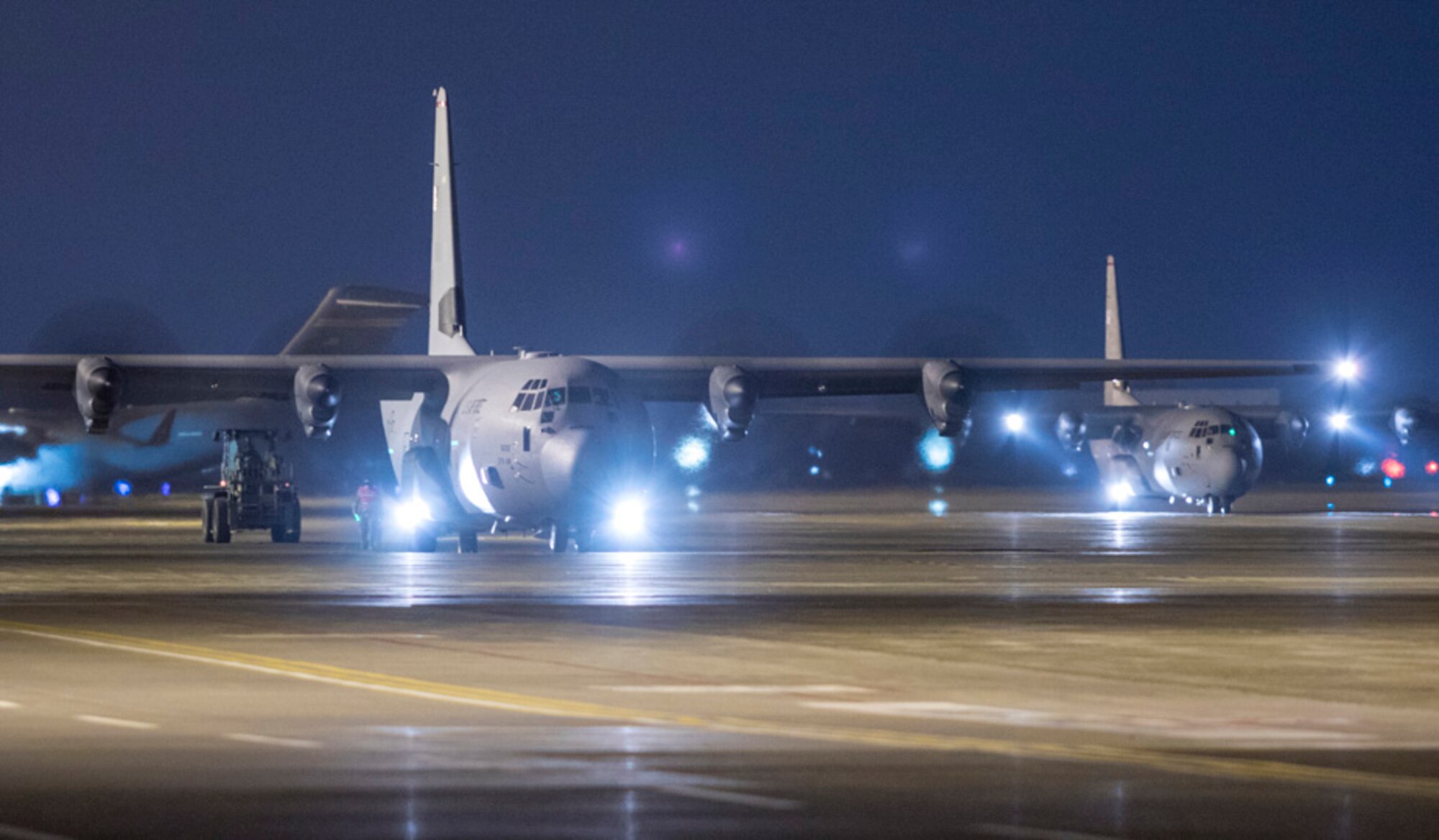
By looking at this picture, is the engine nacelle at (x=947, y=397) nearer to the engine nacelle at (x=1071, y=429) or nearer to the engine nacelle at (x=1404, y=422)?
the engine nacelle at (x=1404, y=422)

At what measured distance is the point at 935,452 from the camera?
128m

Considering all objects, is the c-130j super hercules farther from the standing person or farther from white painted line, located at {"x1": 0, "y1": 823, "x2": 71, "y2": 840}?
white painted line, located at {"x1": 0, "y1": 823, "x2": 71, "y2": 840}

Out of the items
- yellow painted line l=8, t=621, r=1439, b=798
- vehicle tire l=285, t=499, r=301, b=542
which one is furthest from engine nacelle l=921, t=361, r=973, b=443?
yellow painted line l=8, t=621, r=1439, b=798

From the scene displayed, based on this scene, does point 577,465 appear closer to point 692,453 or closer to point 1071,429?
point 1071,429

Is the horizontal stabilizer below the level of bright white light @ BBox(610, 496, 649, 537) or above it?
above

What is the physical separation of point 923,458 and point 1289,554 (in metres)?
90.4

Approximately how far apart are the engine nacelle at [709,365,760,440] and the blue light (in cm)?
7444

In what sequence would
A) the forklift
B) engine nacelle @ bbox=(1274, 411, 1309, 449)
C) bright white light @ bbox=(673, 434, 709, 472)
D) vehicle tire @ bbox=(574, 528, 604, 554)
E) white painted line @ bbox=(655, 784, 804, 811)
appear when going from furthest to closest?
engine nacelle @ bbox=(1274, 411, 1309, 449) < bright white light @ bbox=(673, 434, 709, 472) < the forklift < vehicle tire @ bbox=(574, 528, 604, 554) < white painted line @ bbox=(655, 784, 804, 811)

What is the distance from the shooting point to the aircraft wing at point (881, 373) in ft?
169

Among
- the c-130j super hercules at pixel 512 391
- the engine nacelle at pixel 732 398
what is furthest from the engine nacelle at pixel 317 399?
the engine nacelle at pixel 732 398

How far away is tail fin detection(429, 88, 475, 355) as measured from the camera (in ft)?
182

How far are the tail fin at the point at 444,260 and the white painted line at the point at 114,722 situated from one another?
3953 cm

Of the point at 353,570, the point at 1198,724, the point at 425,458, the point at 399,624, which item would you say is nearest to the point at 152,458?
the point at 425,458

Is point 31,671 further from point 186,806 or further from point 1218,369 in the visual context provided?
point 1218,369
